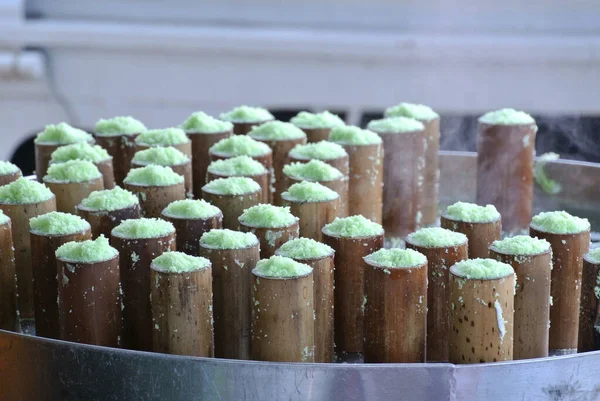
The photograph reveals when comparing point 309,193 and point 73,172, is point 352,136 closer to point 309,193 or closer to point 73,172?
point 309,193

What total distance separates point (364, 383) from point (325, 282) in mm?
253

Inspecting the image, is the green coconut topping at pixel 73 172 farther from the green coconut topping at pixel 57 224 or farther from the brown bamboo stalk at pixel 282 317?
the brown bamboo stalk at pixel 282 317

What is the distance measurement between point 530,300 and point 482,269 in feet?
0.54

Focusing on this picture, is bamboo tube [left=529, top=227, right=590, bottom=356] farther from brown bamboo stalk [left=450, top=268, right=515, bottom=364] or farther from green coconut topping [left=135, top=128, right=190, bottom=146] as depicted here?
green coconut topping [left=135, top=128, right=190, bottom=146]

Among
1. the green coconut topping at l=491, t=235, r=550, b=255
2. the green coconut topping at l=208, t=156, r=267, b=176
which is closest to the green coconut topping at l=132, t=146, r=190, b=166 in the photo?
the green coconut topping at l=208, t=156, r=267, b=176

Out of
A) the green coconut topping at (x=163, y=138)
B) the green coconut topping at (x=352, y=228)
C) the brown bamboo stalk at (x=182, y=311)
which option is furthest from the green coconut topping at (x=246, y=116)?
the brown bamboo stalk at (x=182, y=311)

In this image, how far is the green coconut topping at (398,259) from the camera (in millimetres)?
1478

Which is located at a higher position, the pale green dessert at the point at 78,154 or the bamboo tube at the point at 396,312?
the pale green dessert at the point at 78,154

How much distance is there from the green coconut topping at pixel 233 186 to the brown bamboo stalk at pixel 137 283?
250 mm

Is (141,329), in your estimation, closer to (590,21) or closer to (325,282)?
(325,282)

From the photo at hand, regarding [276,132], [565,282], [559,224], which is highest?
[276,132]

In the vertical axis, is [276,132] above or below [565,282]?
above

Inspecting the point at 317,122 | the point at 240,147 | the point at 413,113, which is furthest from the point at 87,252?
the point at 413,113

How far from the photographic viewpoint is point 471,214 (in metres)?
1.75
